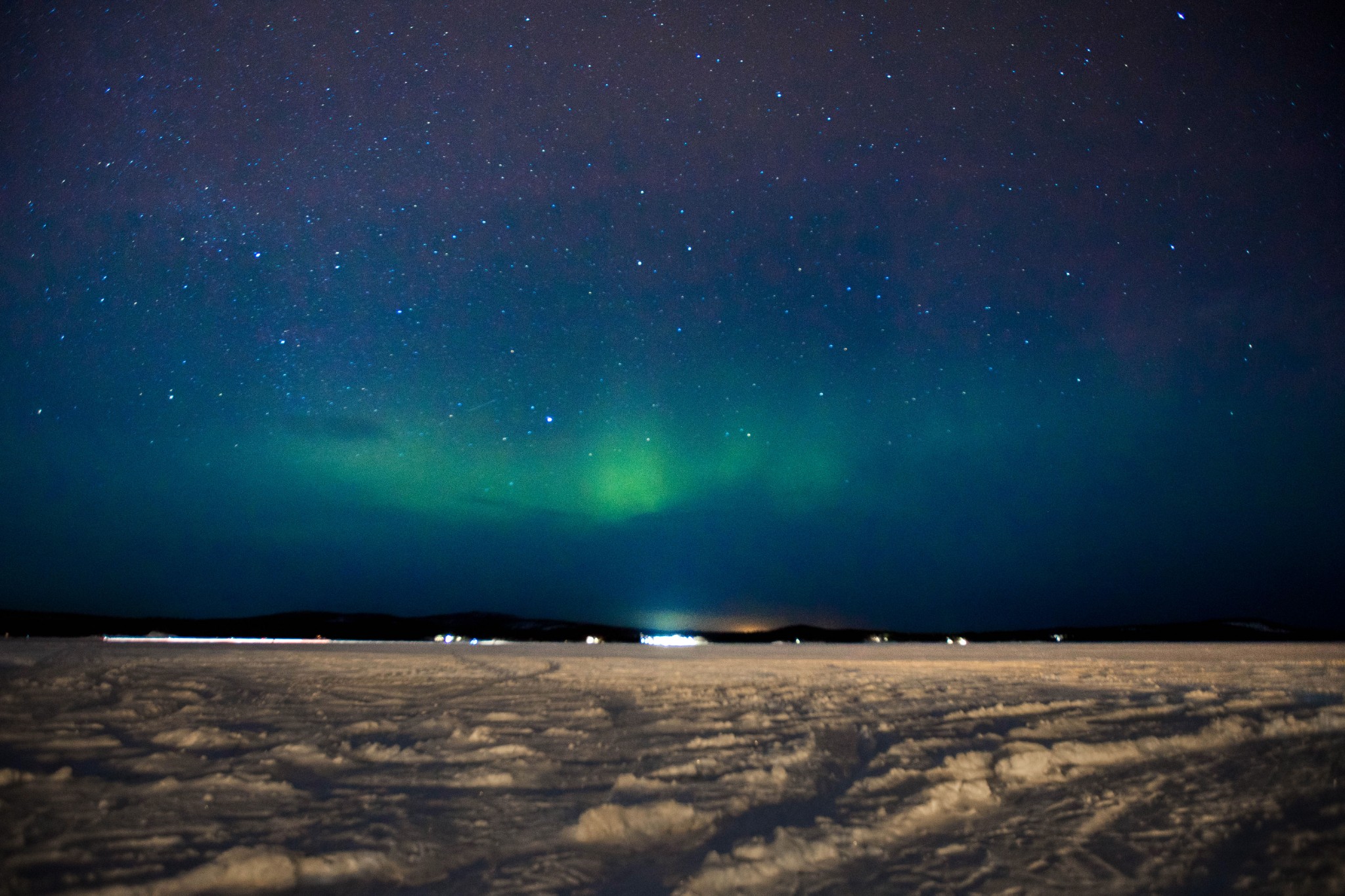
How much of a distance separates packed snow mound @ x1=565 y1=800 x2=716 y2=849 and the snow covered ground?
0.02 m

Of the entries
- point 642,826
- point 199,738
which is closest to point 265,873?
point 642,826

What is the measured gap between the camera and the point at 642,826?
3.17 meters

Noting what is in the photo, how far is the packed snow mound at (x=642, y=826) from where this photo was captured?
3.01 metres

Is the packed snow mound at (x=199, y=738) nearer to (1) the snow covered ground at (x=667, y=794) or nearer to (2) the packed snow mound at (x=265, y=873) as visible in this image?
(1) the snow covered ground at (x=667, y=794)

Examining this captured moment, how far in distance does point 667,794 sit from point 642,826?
502 millimetres

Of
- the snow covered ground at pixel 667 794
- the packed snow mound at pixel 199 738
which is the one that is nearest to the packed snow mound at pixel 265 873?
the snow covered ground at pixel 667 794

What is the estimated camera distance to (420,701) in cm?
726

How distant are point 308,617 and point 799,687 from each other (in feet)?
305

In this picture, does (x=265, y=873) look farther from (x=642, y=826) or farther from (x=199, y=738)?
(x=199, y=738)

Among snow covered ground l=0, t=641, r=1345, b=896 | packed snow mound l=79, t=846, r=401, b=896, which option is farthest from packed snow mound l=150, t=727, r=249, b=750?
packed snow mound l=79, t=846, r=401, b=896

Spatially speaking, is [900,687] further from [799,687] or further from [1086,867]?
[1086,867]

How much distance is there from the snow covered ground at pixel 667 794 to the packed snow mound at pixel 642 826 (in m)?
0.02

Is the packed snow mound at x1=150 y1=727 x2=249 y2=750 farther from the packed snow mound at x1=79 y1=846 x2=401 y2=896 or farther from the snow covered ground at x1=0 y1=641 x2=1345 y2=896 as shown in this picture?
the packed snow mound at x1=79 y1=846 x2=401 y2=896

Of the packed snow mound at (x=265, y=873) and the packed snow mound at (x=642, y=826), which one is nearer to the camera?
the packed snow mound at (x=265, y=873)
